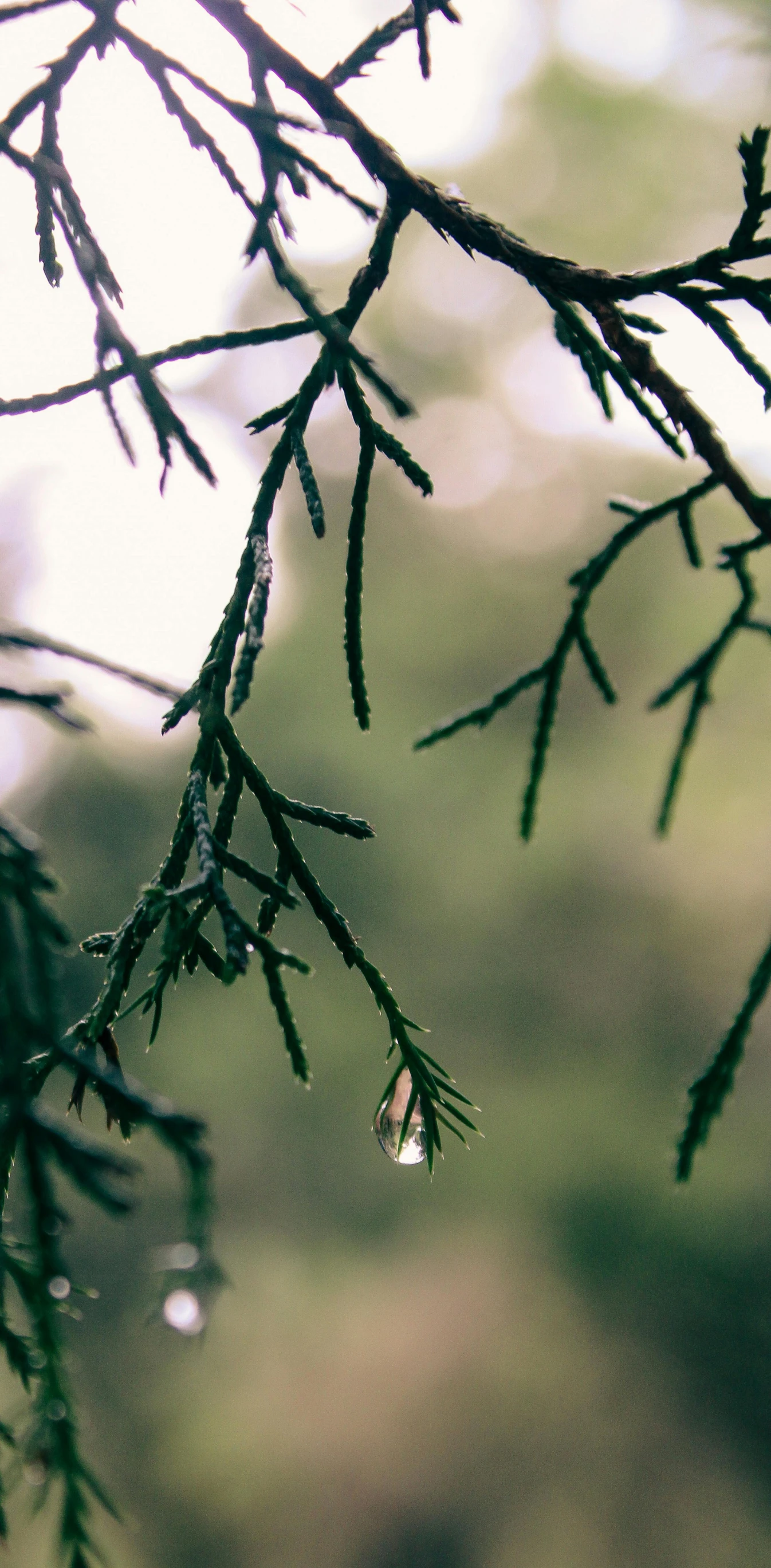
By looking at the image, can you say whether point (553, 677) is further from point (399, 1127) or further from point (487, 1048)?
point (487, 1048)

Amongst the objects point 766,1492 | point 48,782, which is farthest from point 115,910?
point 766,1492

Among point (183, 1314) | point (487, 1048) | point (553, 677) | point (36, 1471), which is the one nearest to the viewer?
point (36, 1471)

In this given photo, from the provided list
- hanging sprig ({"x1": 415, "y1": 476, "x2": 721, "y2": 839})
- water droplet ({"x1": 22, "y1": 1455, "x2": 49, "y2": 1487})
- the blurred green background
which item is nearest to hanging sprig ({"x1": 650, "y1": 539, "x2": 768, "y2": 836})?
hanging sprig ({"x1": 415, "y1": 476, "x2": 721, "y2": 839})

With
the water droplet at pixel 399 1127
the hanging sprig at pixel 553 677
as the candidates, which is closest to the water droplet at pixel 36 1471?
the water droplet at pixel 399 1127

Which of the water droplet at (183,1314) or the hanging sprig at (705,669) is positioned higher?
the hanging sprig at (705,669)

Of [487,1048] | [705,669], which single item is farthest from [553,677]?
[487,1048]

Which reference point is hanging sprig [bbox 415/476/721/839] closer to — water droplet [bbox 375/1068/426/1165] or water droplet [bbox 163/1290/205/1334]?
water droplet [bbox 375/1068/426/1165]

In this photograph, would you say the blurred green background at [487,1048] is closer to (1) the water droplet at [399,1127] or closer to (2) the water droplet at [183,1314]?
(2) the water droplet at [183,1314]
